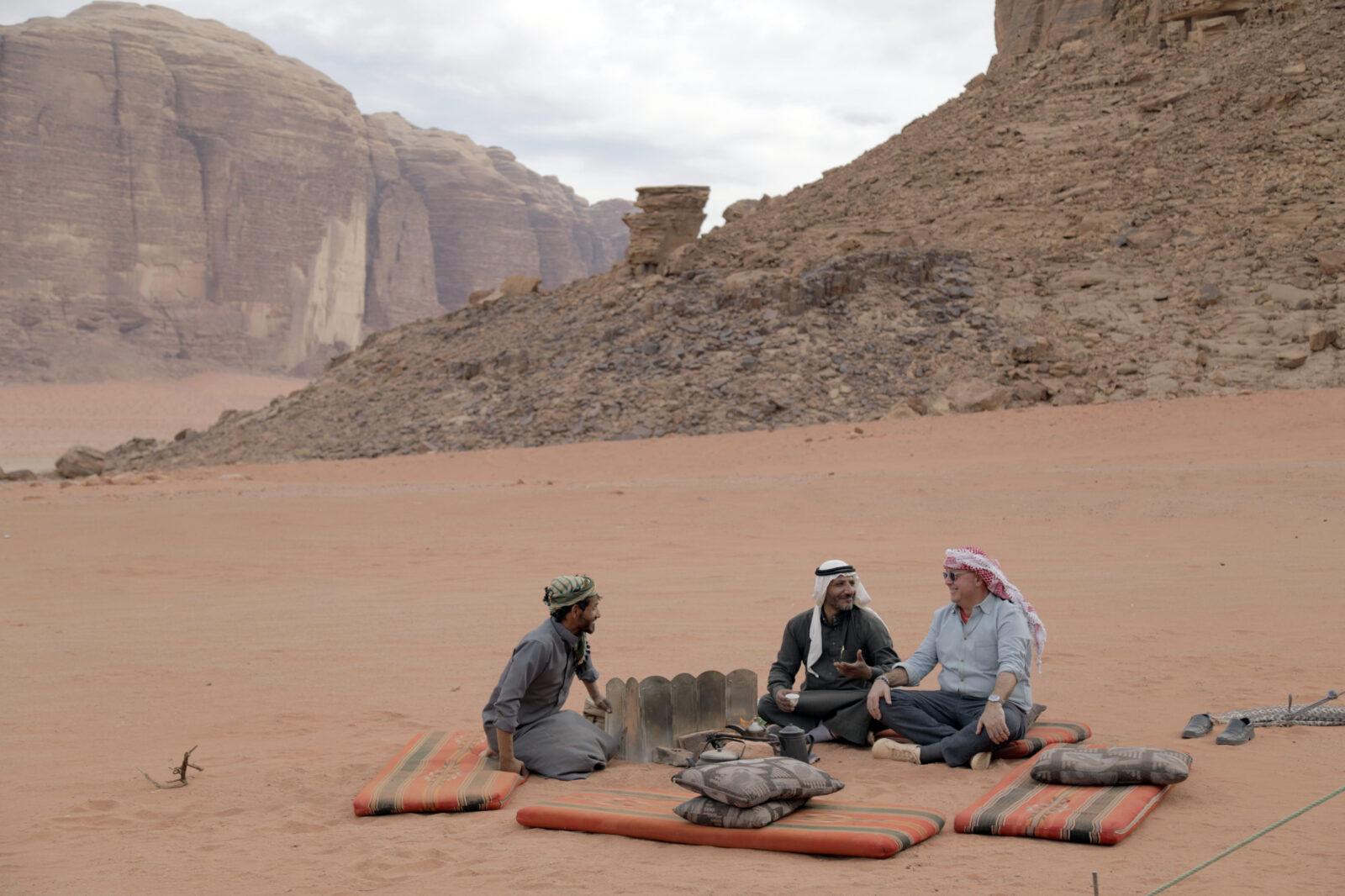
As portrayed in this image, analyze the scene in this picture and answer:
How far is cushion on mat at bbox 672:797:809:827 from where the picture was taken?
14.3 feet

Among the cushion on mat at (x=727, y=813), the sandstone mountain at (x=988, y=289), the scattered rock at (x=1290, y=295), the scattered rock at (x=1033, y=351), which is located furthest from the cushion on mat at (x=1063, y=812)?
the scattered rock at (x=1290, y=295)

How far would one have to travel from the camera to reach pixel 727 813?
14.4 feet

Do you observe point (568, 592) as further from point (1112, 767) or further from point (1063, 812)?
point (1112, 767)

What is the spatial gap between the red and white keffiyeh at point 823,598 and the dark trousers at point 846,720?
0.24 metres

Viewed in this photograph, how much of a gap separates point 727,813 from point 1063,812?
4.15 ft

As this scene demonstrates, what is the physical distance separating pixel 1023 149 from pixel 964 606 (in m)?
30.5

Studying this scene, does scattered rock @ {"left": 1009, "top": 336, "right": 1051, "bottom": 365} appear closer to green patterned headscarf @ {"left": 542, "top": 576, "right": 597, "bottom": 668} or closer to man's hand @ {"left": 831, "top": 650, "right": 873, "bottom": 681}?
man's hand @ {"left": 831, "top": 650, "right": 873, "bottom": 681}

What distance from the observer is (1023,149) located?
3328 centimetres

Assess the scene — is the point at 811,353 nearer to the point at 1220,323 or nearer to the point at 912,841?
the point at 1220,323

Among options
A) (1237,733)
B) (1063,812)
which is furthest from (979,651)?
(1063,812)

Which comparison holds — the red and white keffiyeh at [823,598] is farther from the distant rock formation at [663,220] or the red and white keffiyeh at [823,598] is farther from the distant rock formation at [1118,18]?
the distant rock formation at [1118,18]

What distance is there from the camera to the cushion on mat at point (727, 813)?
436 cm

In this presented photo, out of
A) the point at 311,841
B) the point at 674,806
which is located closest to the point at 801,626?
the point at 674,806

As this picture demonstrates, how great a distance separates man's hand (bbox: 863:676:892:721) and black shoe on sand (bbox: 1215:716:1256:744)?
1539 mm
